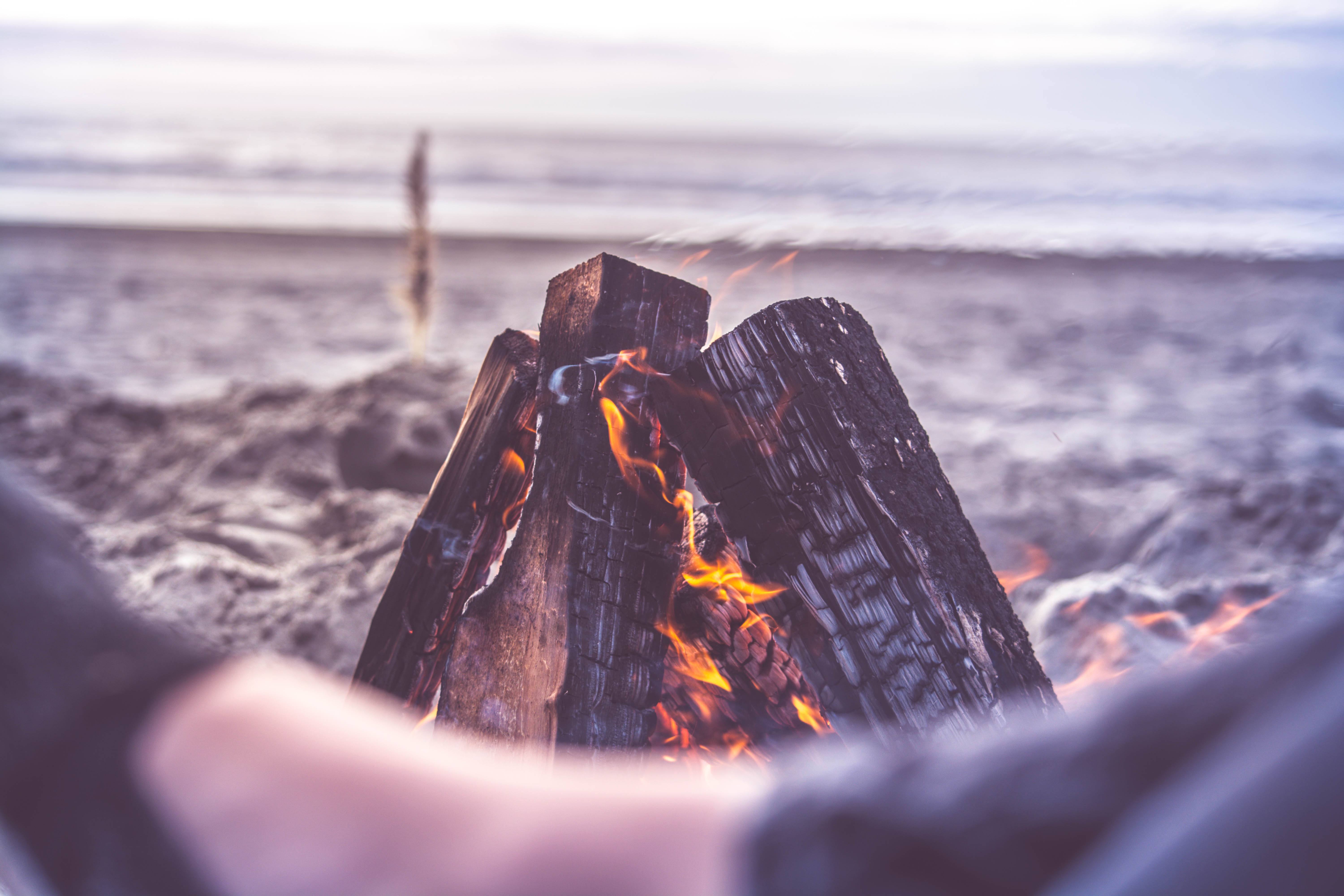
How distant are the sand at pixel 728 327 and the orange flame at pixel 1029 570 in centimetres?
4

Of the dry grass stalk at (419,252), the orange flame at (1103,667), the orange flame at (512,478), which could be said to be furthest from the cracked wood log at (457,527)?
the dry grass stalk at (419,252)

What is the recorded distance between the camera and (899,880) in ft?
1.31

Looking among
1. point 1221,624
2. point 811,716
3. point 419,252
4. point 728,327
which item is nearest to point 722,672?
point 811,716

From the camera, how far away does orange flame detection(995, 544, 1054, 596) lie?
2.72 metres

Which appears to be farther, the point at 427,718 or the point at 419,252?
the point at 419,252

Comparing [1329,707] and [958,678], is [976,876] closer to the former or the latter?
[1329,707]

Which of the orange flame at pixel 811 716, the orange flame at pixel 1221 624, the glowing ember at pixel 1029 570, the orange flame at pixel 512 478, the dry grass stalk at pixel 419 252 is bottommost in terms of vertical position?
the orange flame at pixel 811 716

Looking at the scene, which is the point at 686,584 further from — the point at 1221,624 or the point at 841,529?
the point at 1221,624

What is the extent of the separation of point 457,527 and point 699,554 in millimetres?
503

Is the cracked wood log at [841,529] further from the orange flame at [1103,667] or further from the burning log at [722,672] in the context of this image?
the orange flame at [1103,667]

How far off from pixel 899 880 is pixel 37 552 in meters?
1.78

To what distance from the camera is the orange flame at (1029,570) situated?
272 cm

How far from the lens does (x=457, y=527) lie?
1521 mm

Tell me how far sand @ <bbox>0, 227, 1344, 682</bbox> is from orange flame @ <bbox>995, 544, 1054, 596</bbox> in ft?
0.14
